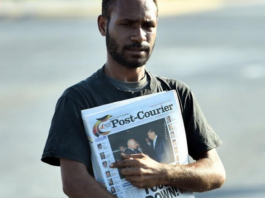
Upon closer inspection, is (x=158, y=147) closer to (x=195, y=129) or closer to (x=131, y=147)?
(x=131, y=147)

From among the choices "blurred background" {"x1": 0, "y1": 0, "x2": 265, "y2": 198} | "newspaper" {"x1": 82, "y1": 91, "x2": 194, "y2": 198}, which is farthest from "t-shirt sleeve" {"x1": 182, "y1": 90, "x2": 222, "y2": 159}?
"blurred background" {"x1": 0, "y1": 0, "x2": 265, "y2": 198}

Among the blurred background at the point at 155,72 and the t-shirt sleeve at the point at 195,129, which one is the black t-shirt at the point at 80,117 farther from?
the blurred background at the point at 155,72

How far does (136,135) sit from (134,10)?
1.74 ft

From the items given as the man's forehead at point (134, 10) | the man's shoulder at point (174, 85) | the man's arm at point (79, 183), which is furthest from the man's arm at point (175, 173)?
the man's forehead at point (134, 10)

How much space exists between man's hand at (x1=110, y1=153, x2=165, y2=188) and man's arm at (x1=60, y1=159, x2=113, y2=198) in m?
0.10

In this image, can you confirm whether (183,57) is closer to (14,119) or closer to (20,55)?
(20,55)

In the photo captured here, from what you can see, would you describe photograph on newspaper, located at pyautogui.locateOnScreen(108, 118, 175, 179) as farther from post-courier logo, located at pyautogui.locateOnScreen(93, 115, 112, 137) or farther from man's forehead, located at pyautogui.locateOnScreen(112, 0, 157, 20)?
man's forehead, located at pyautogui.locateOnScreen(112, 0, 157, 20)

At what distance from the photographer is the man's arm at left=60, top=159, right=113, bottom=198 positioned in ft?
9.66

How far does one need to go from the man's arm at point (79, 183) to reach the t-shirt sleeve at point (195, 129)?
0.52 m

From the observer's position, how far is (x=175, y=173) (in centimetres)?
305

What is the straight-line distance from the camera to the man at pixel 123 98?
117 inches

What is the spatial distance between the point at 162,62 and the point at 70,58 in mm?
1911

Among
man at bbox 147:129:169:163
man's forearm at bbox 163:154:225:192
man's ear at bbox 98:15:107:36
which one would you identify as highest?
man's ear at bbox 98:15:107:36

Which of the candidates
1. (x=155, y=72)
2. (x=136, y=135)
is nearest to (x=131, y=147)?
(x=136, y=135)
